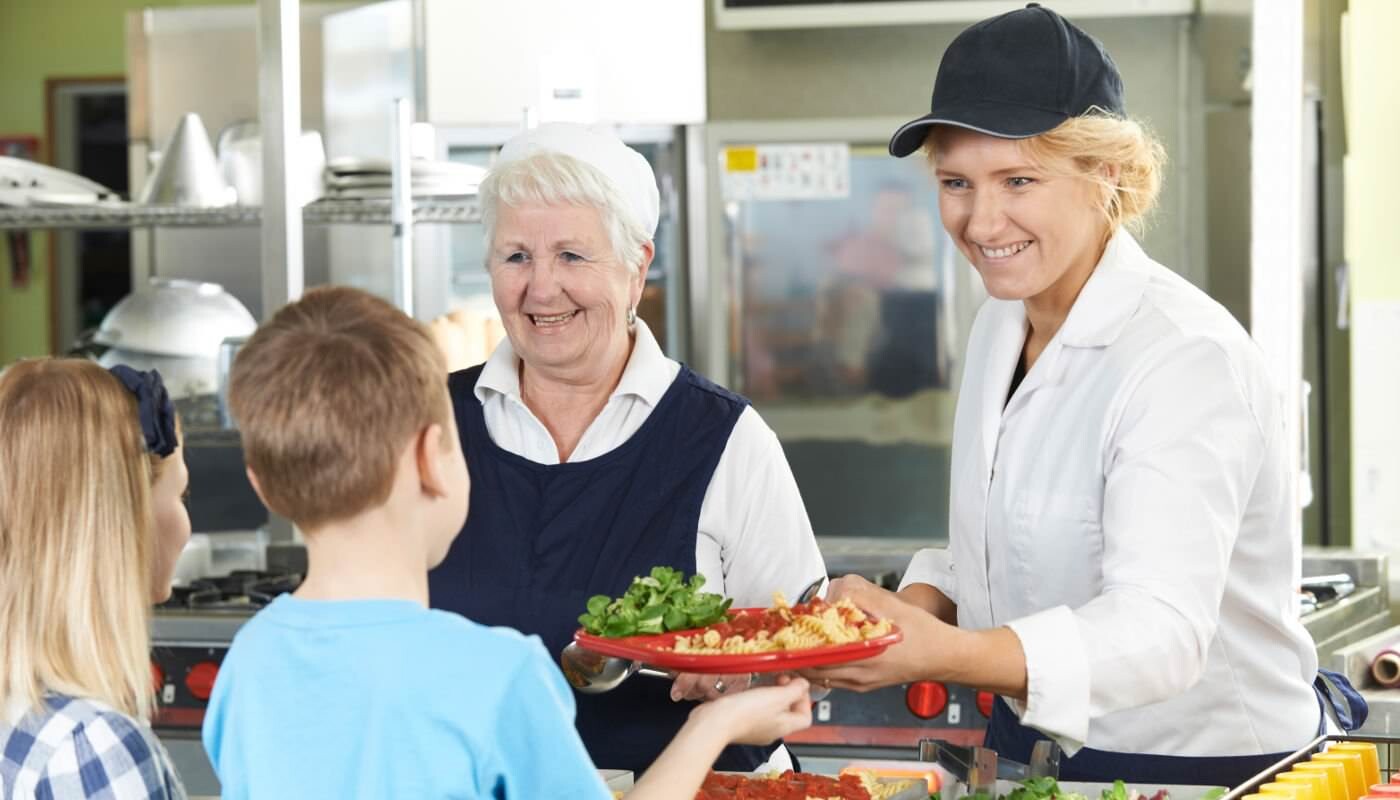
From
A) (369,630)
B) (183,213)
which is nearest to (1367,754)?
(369,630)

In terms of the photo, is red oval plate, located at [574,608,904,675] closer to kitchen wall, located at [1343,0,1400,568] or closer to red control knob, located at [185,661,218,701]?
red control knob, located at [185,661,218,701]

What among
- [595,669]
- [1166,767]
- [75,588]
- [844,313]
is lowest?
[1166,767]

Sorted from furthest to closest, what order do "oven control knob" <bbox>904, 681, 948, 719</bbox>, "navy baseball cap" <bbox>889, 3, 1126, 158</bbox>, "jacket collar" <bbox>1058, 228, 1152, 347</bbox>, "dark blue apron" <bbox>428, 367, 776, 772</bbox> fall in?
"oven control knob" <bbox>904, 681, 948, 719</bbox>
"dark blue apron" <bbox>428, 367, 776, 772</bbox>
"jacket collar" <bbox>1058, 228, 1152, 347</bbox>
"navy baseball cap" <bbox>889, 3, 1126, 158</bbox>

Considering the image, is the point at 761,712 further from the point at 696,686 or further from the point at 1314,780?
the point at 1314,780

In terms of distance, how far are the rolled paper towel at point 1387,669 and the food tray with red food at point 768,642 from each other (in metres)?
1.53

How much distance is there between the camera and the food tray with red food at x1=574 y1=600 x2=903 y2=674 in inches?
58.4

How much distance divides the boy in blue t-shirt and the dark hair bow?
Answer: 1.26 ft

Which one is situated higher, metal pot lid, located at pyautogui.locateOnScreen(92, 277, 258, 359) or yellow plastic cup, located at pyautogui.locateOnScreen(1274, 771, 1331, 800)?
metal pot lid, located at pyautogui.locateOnScreen(92, 277, 258, 359)

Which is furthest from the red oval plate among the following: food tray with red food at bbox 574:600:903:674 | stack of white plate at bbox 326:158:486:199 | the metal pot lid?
the metal pot lid

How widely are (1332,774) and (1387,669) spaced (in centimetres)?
133

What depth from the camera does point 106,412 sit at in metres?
1.67

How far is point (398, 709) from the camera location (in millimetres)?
1264

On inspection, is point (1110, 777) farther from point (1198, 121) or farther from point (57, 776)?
point (1198, 121)

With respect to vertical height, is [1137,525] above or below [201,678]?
above
